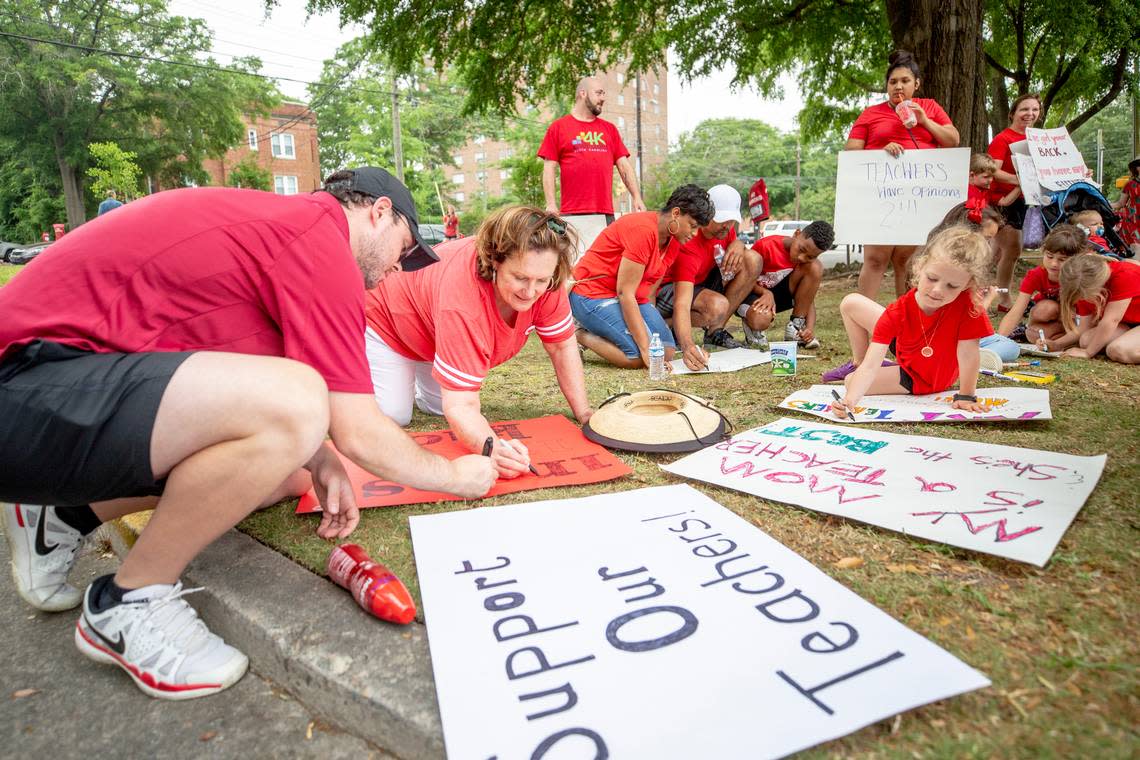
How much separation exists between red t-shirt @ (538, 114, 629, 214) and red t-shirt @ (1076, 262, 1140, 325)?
3370 millimetres

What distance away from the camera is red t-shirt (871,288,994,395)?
→ 286cm

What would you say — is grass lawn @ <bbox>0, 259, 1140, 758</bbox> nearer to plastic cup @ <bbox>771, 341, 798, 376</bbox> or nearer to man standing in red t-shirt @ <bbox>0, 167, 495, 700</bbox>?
man standing in red t-shirt @ <bbox>0, 167, 495, 700</bbox>

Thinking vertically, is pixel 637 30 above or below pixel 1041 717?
above

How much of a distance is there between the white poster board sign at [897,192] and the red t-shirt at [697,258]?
81 centimetres

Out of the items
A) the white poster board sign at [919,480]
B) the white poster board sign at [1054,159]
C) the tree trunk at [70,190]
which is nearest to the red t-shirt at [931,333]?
the white poster board sign at [919,480]

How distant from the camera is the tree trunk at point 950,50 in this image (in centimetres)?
573

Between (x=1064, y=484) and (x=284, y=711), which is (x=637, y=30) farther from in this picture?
(x=284, y=711)

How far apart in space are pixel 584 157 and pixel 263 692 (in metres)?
4.68

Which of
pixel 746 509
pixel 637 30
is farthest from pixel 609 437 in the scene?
pixel 637 30

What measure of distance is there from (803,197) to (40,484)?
52.2m

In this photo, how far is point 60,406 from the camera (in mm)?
1257

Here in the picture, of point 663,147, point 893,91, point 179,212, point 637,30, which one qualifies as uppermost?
point 663,147

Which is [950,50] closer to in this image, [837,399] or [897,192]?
[897,192]

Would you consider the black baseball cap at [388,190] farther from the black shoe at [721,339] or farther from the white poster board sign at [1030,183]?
the white poster board sign at [1030,183]
